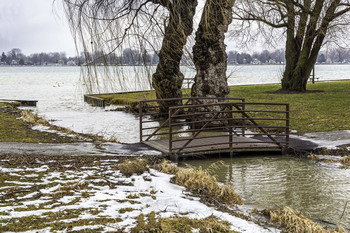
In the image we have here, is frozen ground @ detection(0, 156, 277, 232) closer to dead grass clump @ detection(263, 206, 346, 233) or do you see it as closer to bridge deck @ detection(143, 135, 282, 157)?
dead grass clump @ detection(263, 206, 346, 233)

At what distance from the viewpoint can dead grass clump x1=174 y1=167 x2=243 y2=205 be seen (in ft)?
24.9

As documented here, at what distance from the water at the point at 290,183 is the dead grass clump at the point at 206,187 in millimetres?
415

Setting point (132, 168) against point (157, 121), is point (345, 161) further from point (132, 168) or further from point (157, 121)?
point (157, 121)

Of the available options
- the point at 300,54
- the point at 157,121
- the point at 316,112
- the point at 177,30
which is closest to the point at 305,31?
the point at 300,54

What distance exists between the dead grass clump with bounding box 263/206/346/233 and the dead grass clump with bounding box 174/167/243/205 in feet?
2.95

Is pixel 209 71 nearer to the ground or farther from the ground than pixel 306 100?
farther from the ground

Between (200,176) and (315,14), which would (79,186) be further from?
(315,14)

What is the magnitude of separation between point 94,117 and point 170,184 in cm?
1647

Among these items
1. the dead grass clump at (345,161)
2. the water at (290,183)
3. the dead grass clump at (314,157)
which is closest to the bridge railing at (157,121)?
the water at (290,183)

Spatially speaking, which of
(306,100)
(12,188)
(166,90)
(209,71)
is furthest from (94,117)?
(12,188)

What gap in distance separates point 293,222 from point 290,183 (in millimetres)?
3073

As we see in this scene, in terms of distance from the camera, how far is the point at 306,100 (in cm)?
2630

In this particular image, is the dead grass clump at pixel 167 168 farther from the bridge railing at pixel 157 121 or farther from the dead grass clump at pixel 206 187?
the bridge railing at pixel 157 121

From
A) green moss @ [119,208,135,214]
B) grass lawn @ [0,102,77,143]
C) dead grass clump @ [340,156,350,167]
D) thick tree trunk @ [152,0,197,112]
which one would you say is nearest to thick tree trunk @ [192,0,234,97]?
thick tree trunk @ [152,0,197,112]
